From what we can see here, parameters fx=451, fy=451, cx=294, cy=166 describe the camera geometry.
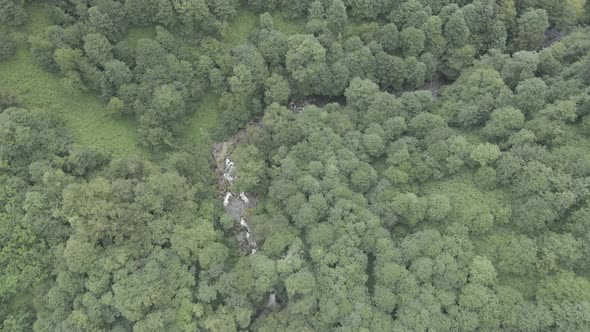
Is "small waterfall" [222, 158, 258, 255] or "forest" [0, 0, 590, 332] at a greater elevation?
"forest" [0, 0, 590, 332]

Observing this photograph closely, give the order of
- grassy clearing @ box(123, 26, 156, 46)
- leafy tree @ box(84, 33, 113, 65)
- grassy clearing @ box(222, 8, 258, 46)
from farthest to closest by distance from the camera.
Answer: grassy clearing @ box(222, 8, 258, 46)
grassy clearing @ box(123, 26, 156, 46)
leafy tree @ box(84, 33, 113, 65)

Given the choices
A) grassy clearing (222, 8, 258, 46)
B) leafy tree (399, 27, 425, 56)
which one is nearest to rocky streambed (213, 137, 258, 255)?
grassy clearing (222, 8, 258, 46)

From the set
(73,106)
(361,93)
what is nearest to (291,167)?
(361,93)

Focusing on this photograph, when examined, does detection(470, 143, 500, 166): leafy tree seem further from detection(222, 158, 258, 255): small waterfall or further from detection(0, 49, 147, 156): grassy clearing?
detection(0, 49, 147, 156): grassy clearing

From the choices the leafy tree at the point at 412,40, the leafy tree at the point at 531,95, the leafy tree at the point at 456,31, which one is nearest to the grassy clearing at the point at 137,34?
the leafy tree at the point at 412,40

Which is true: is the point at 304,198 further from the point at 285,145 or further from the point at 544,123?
the point at 544,123

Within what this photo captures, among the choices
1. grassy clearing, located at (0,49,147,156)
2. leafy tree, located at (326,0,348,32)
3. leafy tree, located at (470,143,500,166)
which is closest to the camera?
leafy tree, located at (470,143,500,166)

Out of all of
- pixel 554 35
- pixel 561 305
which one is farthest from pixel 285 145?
pixel 554 35

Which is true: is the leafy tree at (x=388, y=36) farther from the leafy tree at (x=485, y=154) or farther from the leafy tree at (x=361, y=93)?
the leafy tree at (x=485, y=154)
